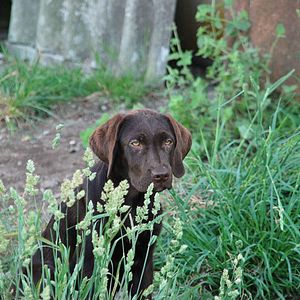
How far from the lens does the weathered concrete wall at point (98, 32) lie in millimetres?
7180

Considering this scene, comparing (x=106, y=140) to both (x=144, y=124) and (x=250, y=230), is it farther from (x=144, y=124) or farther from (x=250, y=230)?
(x=250, y=230)

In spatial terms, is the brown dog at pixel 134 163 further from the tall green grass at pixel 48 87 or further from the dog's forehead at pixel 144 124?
the tall green grass at pixel 48 87

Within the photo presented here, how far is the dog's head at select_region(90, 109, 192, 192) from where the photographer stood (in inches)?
149

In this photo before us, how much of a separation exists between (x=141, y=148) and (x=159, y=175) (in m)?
0.19

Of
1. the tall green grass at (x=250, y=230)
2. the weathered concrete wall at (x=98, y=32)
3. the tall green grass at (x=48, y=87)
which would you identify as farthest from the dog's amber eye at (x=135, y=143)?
the weathered concrete wall at (x=98, y=32)

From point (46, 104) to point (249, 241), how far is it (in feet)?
9.57

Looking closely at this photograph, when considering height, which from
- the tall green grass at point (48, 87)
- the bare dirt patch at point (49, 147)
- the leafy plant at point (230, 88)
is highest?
the leafy plant at point (230, 88)

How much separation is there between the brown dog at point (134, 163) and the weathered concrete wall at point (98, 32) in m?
3.26

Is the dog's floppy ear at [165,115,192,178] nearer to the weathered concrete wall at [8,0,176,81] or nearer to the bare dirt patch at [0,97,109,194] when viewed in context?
the bare dirt patch at [0,97,109,194]

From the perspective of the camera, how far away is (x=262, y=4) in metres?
6.19

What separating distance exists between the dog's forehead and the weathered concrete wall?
129 inches

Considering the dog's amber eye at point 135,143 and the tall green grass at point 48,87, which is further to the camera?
the tall green grass at point 48,87

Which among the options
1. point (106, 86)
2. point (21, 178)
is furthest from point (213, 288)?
point (106, 86)

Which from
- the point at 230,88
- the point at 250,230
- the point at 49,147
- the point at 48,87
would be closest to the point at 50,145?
the point at 49,147
